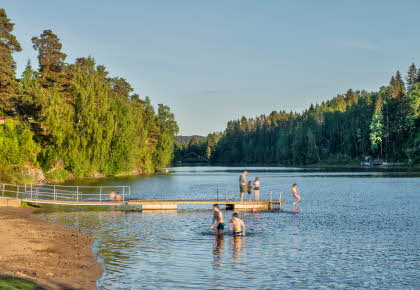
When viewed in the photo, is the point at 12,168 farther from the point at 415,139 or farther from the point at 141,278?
the point at 415,139

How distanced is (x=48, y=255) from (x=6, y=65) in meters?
61.1

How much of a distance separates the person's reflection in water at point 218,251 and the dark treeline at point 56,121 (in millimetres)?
40840

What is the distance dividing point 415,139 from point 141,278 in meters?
131

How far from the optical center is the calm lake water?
17.0 m

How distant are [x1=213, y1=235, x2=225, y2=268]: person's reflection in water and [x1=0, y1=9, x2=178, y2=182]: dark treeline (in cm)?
4084

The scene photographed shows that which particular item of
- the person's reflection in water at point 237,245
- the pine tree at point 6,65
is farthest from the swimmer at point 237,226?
the pine tree at point 6,65

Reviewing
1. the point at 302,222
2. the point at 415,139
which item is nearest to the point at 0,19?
the point at 302,222

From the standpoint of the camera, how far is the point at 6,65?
7256 centimetres

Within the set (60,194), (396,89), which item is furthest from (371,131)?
(60,194)

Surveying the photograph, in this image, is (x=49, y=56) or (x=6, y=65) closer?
(x=6, y=65)

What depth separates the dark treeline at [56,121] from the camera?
62125 mm

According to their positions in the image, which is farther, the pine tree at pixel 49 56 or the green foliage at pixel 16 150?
the pine tree at pixel 49 56

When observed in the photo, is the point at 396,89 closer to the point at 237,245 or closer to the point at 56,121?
the point at 56,121

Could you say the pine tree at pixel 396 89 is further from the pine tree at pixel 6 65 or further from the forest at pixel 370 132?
the pine tree at pixel 6 65
